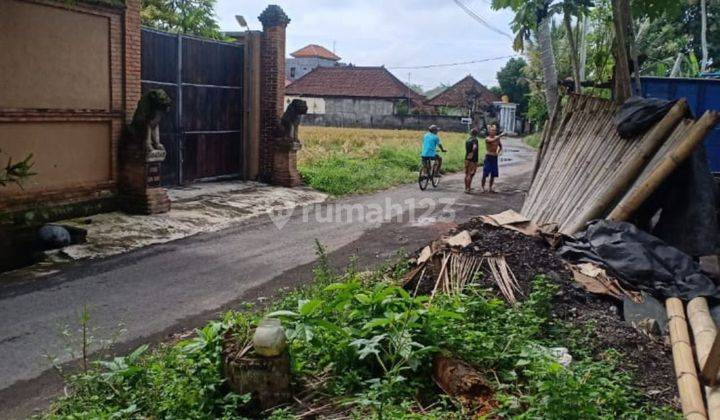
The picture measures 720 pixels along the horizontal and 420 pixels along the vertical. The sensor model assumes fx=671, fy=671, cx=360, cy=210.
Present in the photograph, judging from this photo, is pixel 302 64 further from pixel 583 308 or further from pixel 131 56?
pixel 583 308

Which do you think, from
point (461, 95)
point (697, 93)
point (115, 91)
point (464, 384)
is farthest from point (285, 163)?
point (461, 95)

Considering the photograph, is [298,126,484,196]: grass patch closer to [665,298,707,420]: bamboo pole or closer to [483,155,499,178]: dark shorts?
[483,155,499,178]: dark shorts

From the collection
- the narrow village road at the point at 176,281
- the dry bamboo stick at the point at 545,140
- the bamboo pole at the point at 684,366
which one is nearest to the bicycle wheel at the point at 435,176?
the narrow village road at the point at 176,281

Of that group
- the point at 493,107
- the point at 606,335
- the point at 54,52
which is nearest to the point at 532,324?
the point at 606,335

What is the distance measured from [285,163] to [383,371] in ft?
36.0

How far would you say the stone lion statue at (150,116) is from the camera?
10547 mm

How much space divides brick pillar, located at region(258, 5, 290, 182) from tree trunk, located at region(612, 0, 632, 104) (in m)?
7.77

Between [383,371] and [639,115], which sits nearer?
[383,371]

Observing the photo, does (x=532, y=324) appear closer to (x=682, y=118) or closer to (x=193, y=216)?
(x=682, y=118)

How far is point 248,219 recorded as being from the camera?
11781 millimetres

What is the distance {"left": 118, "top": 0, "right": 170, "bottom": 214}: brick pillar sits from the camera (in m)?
10.8

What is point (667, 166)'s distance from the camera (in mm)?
7074

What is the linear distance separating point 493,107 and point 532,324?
169ft

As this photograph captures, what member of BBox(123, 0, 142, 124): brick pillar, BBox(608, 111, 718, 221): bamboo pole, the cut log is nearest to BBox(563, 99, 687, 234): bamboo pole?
BBox(608, 111, 718, 221): bamboo pole
